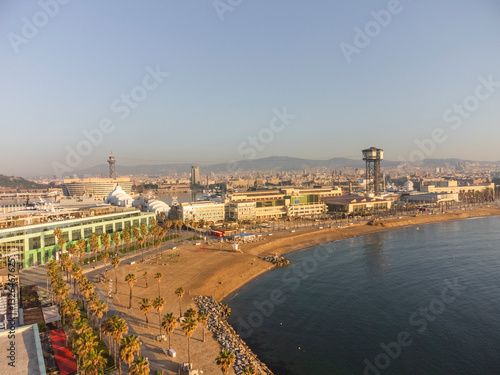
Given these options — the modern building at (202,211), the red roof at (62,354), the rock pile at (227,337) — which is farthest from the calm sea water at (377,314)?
the modern building at (202,211)

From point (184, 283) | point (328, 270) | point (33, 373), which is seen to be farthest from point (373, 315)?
point (33, 373)

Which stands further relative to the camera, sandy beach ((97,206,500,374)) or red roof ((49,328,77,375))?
sandy beach ((97,206,500,374))

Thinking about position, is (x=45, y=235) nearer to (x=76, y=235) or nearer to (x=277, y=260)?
(x=76, y=235)

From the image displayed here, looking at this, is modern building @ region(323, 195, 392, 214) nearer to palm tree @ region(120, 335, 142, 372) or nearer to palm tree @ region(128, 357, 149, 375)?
palm tree @ region(120, 335, 142, 372)

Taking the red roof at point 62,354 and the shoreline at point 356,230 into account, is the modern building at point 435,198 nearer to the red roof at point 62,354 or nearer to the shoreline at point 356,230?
the shoreline at point 356,230

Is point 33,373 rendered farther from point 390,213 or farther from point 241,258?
point 390,213

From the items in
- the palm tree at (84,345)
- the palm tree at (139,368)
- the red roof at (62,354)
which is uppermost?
the palm tree at (84,345)

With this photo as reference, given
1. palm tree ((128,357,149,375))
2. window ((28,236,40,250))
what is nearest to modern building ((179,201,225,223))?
window ((28,236,40,250))
